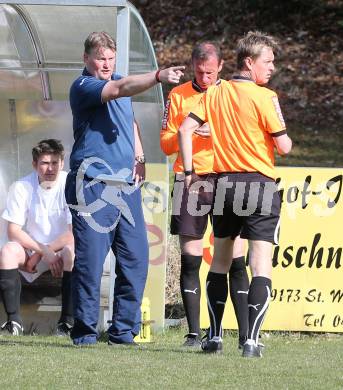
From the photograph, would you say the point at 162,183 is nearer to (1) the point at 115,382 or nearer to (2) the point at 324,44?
(1) the point at 115,382

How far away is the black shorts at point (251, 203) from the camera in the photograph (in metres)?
6.77

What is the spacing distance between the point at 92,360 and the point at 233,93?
6.28ft

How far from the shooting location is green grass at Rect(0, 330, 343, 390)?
5812 mm

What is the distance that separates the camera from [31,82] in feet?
32.9

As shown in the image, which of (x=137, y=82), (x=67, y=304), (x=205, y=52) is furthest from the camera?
A: (x=67, y=304)

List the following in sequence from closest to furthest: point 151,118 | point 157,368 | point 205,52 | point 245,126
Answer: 1. point 157,368
2. point 245,126
3. point 205,52
4. point 151,118

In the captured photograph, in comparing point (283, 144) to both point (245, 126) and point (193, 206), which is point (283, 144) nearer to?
point (245, 126)

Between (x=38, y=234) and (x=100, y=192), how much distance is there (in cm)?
210

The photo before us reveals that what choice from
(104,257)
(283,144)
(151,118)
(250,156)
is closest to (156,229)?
(151,118)

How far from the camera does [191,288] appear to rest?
8031mm

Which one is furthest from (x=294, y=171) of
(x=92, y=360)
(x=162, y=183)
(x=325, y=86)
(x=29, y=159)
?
(x=325, y=86)

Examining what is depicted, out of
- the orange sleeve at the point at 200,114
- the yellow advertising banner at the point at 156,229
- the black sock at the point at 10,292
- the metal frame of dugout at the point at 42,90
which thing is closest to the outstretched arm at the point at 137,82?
the orange sleeve at the point at 200,114

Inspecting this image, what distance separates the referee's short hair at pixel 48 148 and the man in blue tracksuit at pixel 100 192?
175 centimetres

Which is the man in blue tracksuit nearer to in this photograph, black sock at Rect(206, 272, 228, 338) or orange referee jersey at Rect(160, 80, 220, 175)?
orange referee jersey at Rect(160, 80, 220, 175)
